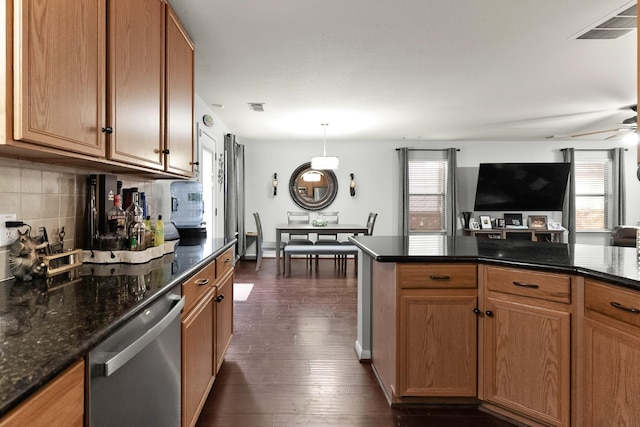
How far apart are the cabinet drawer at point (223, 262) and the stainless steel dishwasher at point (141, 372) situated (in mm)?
679

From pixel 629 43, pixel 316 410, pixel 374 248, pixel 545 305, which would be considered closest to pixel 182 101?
pixel 374 248

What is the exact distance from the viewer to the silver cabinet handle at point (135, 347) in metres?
0.82

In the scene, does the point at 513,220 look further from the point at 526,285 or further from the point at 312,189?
the point at 526,285

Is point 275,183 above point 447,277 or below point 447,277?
above

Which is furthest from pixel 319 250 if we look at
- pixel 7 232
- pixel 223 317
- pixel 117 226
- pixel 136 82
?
pixel 7 232

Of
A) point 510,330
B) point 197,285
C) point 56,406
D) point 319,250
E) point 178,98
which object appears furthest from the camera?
point 319,250

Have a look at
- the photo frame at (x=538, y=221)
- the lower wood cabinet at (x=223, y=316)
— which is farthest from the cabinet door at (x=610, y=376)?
the photo frame at (x=538, y=221)

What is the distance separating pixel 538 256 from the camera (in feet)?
5.97

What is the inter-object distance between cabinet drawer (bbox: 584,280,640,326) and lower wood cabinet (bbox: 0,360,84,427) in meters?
1.72

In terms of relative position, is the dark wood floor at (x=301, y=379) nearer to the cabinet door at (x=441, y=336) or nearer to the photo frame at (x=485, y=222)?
the cabinet door at (x=441, y=336)

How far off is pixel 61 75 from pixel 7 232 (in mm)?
631

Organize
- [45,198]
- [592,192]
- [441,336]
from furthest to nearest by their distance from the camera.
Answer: [592,192] < [441,336] < [45,198]

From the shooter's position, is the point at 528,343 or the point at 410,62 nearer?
the point at 528,343

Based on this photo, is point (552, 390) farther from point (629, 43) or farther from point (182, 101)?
point (629, 43)
